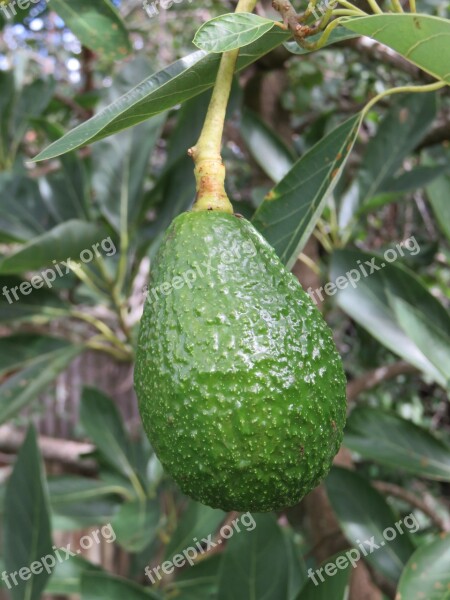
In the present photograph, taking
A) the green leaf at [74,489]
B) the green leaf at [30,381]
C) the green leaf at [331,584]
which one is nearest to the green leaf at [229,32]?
the green leaf at [331,584]

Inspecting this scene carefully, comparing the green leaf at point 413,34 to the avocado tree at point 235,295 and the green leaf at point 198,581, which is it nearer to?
the avocado tree at point 235,295

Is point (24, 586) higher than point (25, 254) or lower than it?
lower

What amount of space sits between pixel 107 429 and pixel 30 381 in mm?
435

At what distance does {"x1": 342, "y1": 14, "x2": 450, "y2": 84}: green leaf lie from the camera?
1.81ft

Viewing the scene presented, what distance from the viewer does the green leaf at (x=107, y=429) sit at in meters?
1.79

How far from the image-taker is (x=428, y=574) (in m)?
1.07

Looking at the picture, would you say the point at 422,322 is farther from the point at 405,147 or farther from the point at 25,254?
the point at 25,254

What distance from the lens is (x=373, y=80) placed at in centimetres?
199

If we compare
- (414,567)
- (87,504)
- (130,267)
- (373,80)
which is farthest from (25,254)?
(373,80)

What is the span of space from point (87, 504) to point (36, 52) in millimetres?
1753

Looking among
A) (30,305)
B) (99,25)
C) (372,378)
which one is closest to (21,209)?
(30,305)

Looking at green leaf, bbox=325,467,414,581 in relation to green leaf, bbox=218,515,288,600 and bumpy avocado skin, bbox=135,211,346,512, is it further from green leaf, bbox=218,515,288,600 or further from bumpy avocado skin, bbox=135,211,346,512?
bumpy avocado skin, bbox=135,211,346,512

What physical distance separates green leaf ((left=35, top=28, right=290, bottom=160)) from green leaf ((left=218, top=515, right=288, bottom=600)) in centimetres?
79

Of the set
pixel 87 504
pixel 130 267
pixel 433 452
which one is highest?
pixel 130 267
